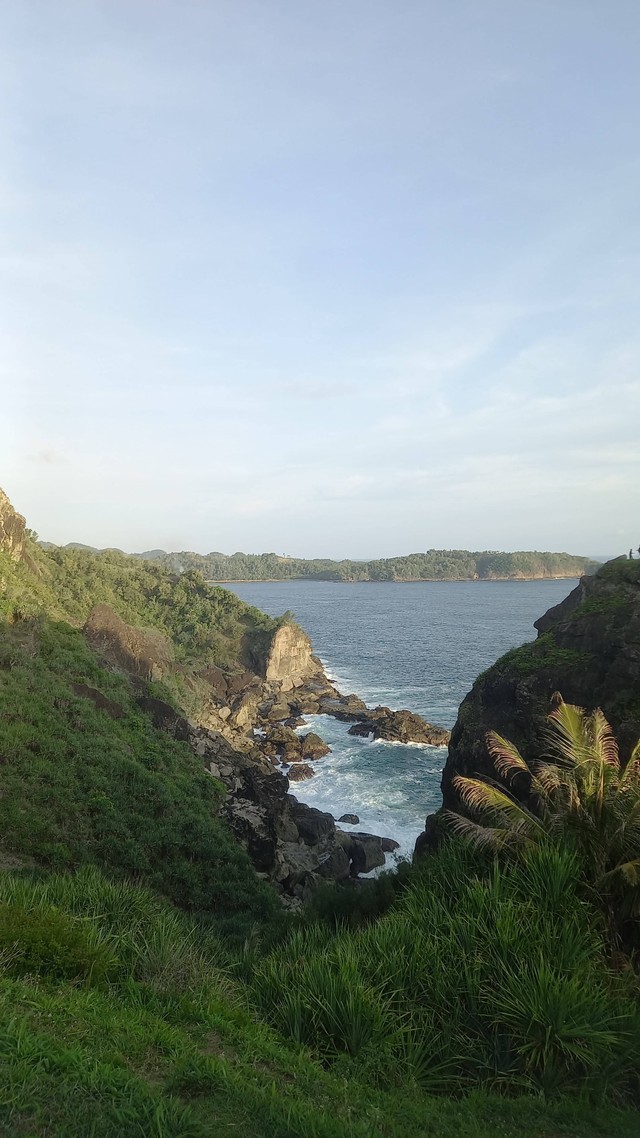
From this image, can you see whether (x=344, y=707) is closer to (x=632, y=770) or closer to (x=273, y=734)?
(x=273, y=734)

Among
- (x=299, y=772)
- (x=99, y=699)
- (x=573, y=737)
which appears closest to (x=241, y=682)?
(x=299, y=772)

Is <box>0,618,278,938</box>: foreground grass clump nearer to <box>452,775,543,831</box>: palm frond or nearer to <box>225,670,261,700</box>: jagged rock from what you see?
<box>452,775,543,831</box>: palm frond

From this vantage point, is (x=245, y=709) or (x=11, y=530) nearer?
(x=11, y=530)

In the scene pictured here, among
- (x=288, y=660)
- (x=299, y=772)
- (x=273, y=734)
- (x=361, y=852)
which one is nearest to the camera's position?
(x=361, y=852)

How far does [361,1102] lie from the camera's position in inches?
240

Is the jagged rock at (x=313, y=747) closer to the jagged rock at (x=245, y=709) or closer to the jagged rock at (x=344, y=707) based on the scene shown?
the jagged rock at (x=245, y=709)

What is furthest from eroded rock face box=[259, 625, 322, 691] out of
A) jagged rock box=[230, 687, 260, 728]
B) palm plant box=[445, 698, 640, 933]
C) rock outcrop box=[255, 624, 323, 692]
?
palm plant box=[445, 698, 640, 933]

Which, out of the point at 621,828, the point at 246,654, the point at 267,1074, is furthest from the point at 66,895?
the point at 246,654

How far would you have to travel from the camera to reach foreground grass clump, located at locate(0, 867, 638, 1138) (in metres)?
5.09

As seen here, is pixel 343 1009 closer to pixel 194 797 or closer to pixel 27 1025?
pixel 27 1025

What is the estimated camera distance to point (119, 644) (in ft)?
116

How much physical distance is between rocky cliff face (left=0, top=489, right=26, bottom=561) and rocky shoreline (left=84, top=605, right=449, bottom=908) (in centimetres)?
748

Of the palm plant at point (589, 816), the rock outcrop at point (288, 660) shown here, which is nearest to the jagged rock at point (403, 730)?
the rock outcrop at point (288, 660)

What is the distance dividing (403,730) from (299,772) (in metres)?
9.65
